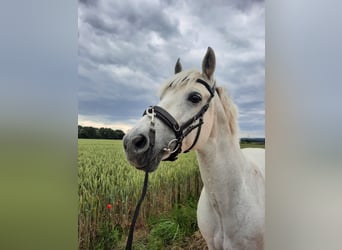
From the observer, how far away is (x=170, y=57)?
1422 millimetres

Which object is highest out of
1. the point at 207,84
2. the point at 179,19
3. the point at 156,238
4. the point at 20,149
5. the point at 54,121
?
the point at 179,19

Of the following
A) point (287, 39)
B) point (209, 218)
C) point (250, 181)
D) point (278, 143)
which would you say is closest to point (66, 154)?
point (209, 218)

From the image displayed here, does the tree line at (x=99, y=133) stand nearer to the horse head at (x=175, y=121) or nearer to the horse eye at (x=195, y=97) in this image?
the horse head at (x=175, y=121)

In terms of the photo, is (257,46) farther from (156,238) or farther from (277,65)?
(156,238)

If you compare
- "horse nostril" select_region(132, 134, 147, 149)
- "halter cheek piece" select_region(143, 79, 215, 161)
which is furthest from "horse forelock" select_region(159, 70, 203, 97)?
"horse nostril" select_region(132, 134, 147, 149)

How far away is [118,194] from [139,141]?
0.29 m

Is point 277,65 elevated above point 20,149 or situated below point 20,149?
above

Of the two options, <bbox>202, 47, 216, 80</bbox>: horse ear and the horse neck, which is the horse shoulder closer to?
the horse neck

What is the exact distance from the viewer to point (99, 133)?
4.69 ft

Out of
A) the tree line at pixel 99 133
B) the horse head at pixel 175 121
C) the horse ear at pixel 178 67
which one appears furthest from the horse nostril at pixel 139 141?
the horse ear at pixel 178 67

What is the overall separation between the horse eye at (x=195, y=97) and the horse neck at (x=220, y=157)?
0.27 ft

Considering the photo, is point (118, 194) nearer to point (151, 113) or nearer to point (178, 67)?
point (151, 113)

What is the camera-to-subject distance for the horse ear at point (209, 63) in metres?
1.38

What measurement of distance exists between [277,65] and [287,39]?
0.11 meters
